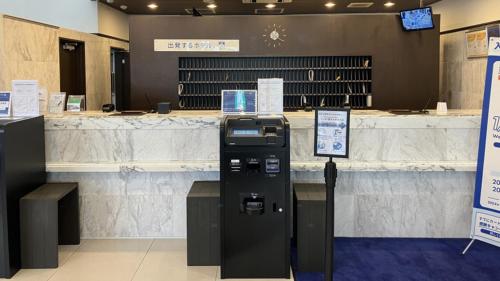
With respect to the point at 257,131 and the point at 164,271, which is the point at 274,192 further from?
the point at 164,271

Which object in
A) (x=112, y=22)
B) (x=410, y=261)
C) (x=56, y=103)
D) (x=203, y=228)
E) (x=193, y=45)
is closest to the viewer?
(x=203, y=228)

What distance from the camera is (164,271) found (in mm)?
3607

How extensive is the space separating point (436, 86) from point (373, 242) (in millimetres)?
5722

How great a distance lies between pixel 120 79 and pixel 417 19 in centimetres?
669

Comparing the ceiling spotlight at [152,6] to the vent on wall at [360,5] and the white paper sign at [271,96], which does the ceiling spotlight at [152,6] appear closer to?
the vent on wall at [360,5]

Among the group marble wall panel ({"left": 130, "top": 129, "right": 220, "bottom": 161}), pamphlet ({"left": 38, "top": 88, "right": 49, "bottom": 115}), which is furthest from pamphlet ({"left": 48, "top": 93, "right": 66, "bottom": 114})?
marble wall panel ({"left": 130, "top": 129, "right": 220, "bottom": 161})

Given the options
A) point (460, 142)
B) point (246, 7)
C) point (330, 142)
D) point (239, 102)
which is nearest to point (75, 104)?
point (239, 102)

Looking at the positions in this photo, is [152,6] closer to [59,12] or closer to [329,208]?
[59,12]

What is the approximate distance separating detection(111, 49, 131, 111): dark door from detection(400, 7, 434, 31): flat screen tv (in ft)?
20.9

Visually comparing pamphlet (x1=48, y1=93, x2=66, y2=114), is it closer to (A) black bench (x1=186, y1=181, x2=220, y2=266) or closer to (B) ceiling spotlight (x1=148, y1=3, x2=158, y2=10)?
(A) black bench (x1=186, y1=181, x2=220, y2=266)

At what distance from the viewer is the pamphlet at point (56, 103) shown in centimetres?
465

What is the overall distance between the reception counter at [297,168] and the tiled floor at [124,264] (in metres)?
0.21

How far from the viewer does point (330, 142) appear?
2812 millimetres

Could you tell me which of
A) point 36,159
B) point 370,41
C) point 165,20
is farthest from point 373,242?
point 165,20
